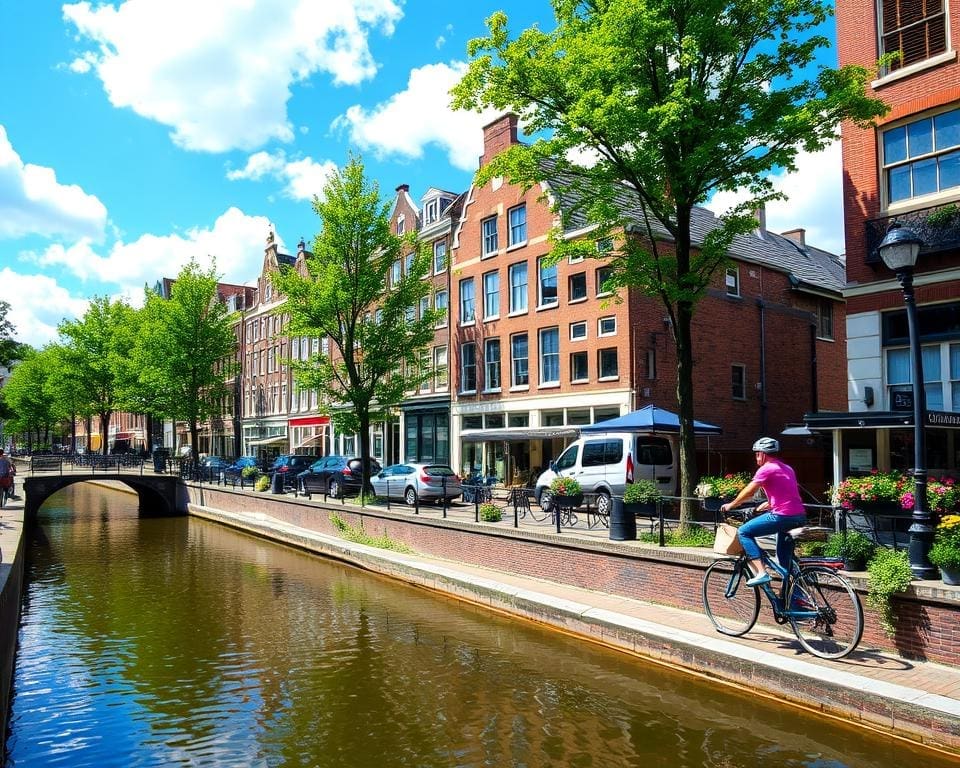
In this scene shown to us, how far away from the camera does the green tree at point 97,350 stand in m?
54.6

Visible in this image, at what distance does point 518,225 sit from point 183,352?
2490cm

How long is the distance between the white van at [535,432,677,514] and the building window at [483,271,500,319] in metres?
12.4

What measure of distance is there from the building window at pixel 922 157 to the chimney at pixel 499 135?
18066mm

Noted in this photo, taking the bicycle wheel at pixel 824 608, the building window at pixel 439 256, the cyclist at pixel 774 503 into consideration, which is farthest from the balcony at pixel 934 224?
the building window at pixel 439 256

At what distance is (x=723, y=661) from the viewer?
9.18m

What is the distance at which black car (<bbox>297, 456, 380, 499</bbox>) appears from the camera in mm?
27719

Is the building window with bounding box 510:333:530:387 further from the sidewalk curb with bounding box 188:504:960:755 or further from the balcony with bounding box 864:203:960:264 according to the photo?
the balcony with bounding box 864:203:960:264

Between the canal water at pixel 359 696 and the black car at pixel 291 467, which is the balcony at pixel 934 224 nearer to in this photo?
the canal water at pixel 359 696

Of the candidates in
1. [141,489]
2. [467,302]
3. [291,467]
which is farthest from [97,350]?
[467,302]

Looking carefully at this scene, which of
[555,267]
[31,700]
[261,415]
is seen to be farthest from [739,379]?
[261,415]

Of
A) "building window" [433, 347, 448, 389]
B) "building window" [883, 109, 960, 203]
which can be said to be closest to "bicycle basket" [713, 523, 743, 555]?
"building window" [883, 109, 960, 203]

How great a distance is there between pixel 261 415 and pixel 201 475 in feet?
61.6

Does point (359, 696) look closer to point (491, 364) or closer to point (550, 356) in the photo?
point (550, 356)

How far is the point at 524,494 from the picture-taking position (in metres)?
17.5
